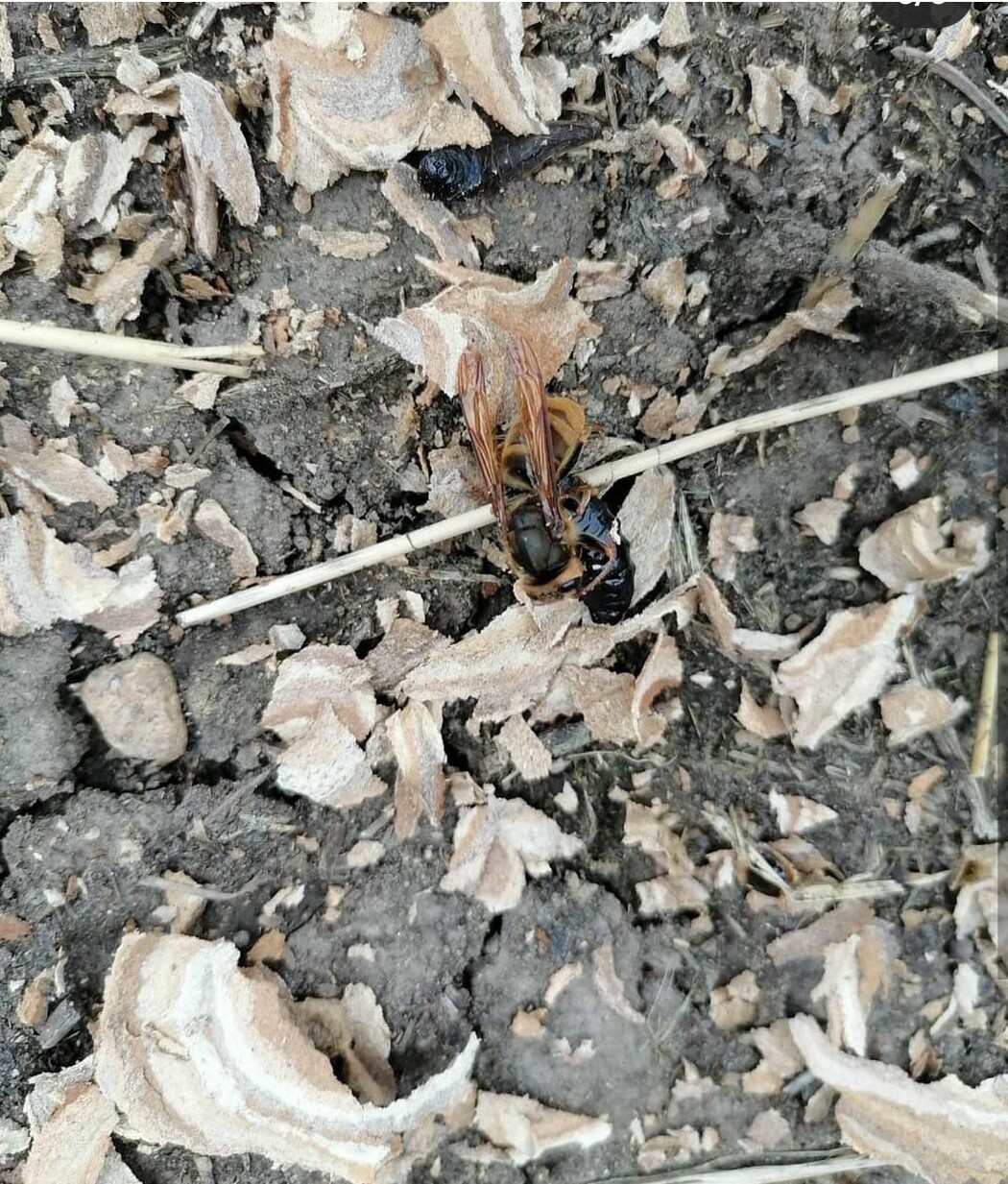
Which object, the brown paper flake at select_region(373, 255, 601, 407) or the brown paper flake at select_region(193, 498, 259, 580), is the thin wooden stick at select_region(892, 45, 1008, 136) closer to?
the brown paper flake at select_region(373, 255, 601, 407)

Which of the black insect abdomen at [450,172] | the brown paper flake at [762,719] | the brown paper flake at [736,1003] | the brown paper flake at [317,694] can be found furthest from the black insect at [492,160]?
the brown paper flake at [736,1003]

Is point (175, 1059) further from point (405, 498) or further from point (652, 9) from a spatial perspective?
point (652, 9)

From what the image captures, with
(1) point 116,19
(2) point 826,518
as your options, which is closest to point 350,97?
(1) point 116,19

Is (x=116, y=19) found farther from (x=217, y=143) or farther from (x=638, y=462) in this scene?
(x=638, y=462)

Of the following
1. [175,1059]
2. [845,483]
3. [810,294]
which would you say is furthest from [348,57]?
[175,1059]

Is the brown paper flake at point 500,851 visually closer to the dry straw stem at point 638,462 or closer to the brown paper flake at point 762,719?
the brown paper flake at point 762,719

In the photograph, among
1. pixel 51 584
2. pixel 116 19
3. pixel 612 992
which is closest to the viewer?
pixel 116 19
